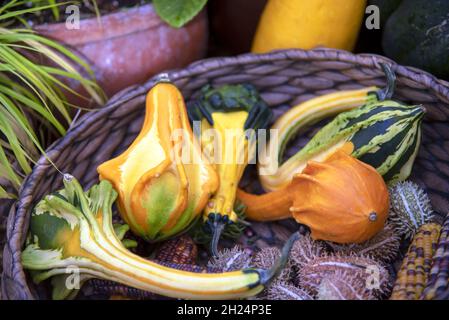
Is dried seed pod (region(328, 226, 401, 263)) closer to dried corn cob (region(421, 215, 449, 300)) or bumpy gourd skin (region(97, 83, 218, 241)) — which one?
dried corn cob (region(421, 215, 449, 300))

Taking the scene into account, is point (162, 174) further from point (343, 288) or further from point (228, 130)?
point (343, 288)

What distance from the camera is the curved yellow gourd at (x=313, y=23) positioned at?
126cm

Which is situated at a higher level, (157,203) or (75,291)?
(157,203)

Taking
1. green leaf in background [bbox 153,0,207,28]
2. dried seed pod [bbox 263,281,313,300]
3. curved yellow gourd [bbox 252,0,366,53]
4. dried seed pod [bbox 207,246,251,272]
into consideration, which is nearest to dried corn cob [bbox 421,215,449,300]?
dried seed pod [bbox 263,281,313,300]

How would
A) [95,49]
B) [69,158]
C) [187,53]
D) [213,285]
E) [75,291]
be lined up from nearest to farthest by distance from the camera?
[213,285], [75,291], [69,158], [95,49], [187,53]

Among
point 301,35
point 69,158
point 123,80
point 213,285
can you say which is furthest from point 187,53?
point 213,285

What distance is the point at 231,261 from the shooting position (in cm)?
96

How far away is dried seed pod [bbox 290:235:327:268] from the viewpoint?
3.15 feet

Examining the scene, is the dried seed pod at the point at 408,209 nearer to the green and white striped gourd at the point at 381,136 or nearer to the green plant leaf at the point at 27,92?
the green and white striped gourd at the point at 381,136

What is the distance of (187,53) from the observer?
4.51 ft

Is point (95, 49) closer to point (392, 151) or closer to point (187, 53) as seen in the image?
point (187, 53)

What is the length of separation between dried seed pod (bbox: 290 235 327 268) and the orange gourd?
0.02 metres

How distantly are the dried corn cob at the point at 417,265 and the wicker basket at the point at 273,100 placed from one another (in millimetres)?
158
